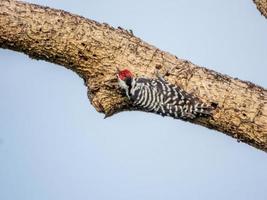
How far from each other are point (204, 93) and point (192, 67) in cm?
27

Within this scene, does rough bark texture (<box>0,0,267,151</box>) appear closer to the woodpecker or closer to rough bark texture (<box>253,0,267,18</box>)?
the woodpecker

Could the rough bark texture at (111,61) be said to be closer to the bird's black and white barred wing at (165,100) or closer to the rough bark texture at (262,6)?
the bird's black and white barred wing at (165,100)

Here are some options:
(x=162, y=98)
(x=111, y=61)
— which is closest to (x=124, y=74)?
(x=111, y=61)

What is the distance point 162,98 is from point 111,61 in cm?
60

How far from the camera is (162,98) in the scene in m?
4.30

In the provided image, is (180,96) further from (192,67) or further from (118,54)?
(118,54)

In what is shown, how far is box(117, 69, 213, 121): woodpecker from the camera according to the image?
4059mm

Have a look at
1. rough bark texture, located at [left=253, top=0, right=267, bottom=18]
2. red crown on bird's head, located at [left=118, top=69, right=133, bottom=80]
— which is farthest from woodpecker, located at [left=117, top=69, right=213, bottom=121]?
rough bark texture, located at [left=253, top=0, right=267, bottom=18]

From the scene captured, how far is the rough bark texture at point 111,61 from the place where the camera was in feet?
13.3

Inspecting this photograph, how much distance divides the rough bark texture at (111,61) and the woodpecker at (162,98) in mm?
67

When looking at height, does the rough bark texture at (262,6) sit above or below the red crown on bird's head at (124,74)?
above

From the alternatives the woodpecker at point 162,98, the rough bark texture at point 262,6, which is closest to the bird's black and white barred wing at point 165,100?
the woodpecker at point 162,98

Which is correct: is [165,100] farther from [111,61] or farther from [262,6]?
[262,6]

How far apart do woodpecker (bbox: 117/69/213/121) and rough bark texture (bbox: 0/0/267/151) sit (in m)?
0.07
